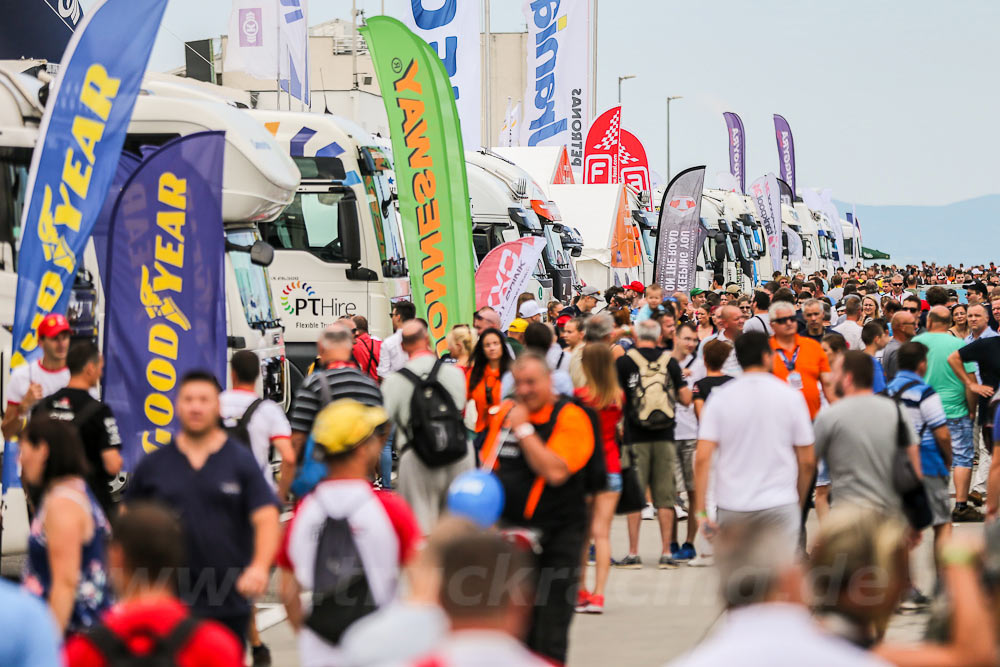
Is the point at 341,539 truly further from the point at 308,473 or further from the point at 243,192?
the point at 243,192

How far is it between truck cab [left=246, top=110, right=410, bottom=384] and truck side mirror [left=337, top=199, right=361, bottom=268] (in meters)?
0.01

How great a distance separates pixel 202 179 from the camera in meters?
10.2

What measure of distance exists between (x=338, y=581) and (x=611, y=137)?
31.1m

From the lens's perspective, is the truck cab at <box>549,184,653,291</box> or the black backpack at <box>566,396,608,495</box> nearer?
the black backpack at <box>566,396,608,495</box>

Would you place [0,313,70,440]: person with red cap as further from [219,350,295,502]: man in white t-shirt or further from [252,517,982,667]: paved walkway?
[252,517,982,667]: paved walkway

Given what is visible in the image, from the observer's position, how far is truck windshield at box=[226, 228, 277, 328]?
13.3 meters

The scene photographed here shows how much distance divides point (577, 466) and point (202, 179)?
4.41 meters

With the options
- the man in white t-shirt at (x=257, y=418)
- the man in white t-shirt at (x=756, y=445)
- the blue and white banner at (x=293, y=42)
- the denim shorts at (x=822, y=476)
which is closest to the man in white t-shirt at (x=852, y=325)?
the denim shorts at (x=822, y=476)

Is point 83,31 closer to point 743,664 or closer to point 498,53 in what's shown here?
point 743,664

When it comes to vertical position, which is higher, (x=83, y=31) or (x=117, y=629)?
(x=83, y=31)

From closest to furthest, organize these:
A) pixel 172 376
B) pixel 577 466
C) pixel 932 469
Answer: pixel 577 466
pixel 932 469
pixel 172 376

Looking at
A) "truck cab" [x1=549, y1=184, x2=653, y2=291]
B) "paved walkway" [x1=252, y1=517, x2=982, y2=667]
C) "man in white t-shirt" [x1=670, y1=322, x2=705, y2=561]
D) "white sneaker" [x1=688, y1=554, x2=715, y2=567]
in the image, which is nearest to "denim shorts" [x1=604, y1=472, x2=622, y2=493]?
"paved walkway" [x1=252, y1=517, x2=982, y2=667]

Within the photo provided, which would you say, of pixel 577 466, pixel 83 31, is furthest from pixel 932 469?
pixel 83 31

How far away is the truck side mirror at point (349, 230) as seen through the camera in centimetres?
1739
